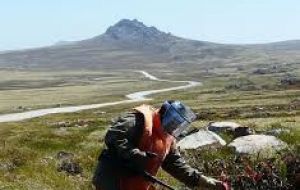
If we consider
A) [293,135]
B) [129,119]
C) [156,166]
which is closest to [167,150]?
[156,166]

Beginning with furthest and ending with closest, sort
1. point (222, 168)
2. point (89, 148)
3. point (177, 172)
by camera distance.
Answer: point (89, 148), point (222, 168), point (177, 172)

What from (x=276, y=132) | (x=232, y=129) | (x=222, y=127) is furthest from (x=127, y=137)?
(x=222, y=127)

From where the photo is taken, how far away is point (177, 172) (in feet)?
34.8

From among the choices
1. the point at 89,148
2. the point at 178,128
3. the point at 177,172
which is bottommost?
the point at 89,148

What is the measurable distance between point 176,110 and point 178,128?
0.30 m

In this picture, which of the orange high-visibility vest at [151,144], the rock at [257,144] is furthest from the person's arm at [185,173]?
the rock at [257,144]

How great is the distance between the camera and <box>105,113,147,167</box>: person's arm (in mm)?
9602

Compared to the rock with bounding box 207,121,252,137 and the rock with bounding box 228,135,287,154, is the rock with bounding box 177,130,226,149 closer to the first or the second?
the rock with bounding box 228,135,287,154

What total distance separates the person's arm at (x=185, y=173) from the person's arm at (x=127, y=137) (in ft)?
3.12

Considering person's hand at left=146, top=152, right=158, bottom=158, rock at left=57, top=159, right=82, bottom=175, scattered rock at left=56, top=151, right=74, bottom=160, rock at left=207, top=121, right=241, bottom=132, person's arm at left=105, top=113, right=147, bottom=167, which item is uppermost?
person's arm at left=105, top=113, right=147, bottom=167

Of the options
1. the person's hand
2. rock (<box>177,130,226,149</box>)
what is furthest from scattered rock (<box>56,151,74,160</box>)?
Result: the person's hand

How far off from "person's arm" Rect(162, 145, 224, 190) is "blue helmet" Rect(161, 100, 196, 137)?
82 cm

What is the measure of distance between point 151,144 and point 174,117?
59 centimetres

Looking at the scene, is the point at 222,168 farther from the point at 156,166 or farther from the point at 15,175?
the point at 156,166
